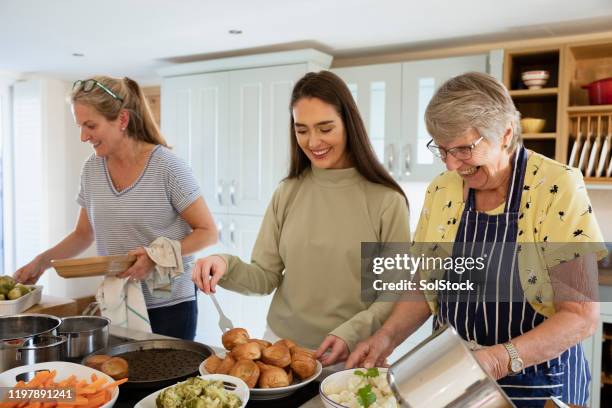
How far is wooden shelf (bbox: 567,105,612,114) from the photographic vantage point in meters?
2.75

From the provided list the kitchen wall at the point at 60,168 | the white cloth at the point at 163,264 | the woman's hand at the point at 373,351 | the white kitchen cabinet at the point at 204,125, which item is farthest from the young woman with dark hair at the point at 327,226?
the kitchen wall at the point at 60,168

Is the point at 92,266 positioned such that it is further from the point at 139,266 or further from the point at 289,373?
the point at 289,373

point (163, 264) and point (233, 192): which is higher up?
point (233, 192)

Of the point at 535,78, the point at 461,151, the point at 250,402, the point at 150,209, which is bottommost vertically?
A: the point at 250,402

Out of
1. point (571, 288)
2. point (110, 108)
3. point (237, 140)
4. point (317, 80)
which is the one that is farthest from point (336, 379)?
point (237, 140)

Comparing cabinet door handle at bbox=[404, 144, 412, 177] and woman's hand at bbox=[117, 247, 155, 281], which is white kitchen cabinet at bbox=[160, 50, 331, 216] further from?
woman's hand at bbox=[117, 247, 155, 281]

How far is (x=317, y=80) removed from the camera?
5.03ft

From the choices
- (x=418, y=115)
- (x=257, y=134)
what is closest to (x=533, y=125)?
(x=418, y=115)

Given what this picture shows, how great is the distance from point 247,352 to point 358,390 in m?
0.26

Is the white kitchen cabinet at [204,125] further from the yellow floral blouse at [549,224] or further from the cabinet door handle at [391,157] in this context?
the yellow floral blouse at [549,224]

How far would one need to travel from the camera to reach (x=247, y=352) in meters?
1.08

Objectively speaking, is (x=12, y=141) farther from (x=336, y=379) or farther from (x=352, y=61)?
(x=336, y=379)

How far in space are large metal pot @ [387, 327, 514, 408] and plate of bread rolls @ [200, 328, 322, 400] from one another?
428 millimetres

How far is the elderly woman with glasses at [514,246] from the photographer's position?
1079mm
